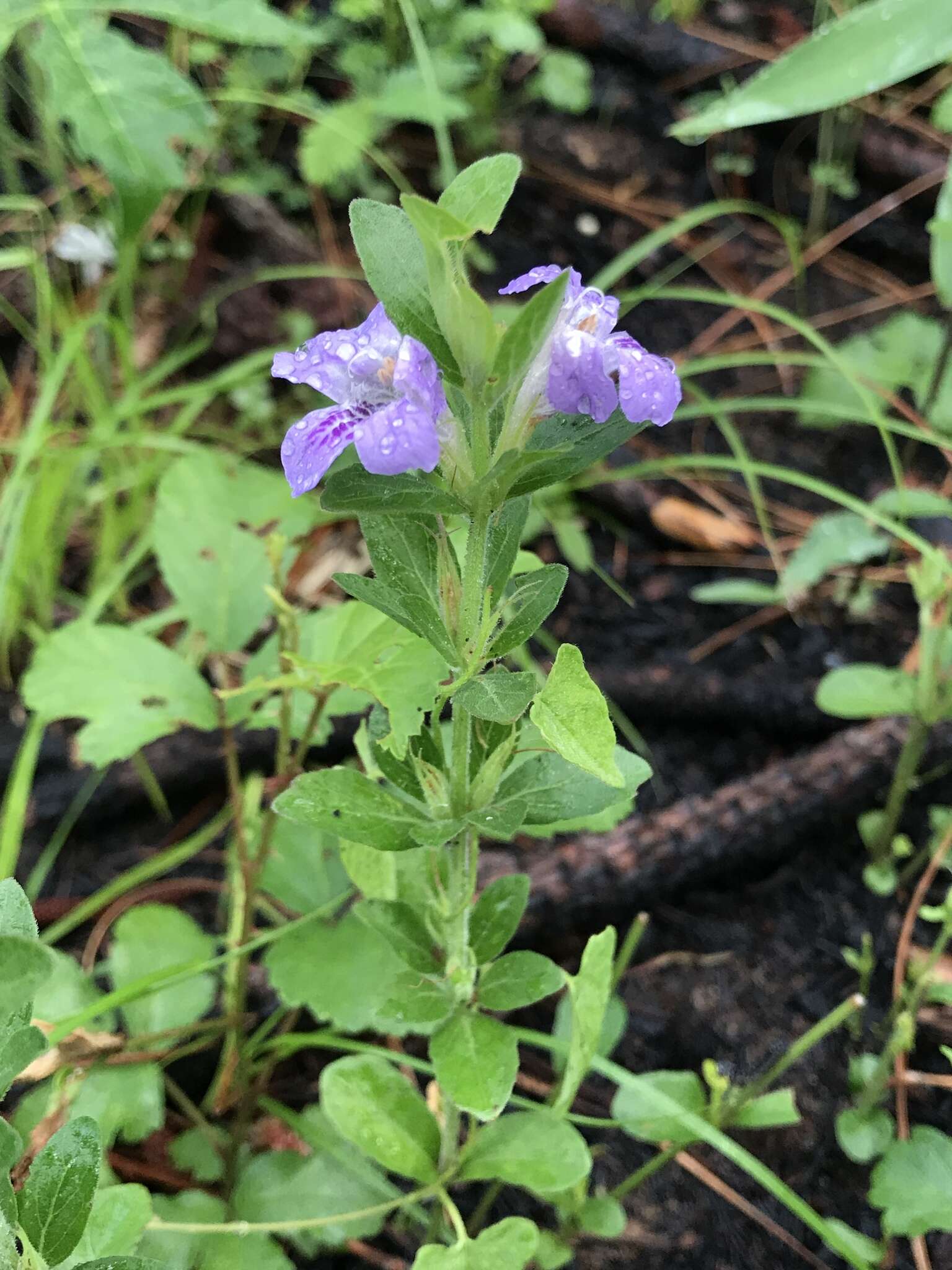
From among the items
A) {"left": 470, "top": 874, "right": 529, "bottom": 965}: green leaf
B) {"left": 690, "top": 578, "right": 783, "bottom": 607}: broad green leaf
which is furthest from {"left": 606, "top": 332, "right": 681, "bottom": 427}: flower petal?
{"left": 690, "top": 578, "right": 783, "bottom": 607}: broad green leaf

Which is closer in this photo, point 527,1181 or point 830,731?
point 527,1181

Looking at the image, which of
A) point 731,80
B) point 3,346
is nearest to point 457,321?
point 3,346

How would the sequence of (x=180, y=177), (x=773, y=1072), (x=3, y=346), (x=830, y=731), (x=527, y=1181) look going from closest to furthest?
(x=527, y=1181)
(x=773, y=1072)
(x=180, y=177)
(x=830, y=731)
(x=3, y=346)

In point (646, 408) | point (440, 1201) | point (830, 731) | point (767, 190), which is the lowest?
point (830, 731)

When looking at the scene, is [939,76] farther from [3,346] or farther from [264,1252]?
[264,1252]

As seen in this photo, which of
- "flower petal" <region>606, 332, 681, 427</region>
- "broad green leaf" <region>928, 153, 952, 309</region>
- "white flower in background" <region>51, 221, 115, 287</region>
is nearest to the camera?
"flower petal" <region>606, 332, 681, 427</region>

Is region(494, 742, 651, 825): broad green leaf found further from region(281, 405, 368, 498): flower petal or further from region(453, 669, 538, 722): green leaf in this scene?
region(281, 405, 368, 498): flower petal

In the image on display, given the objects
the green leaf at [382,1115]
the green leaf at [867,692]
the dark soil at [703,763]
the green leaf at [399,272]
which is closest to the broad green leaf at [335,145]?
the dark soil at [703,763]

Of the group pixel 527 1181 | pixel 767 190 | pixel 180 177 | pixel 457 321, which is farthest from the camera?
pixel 767 190
